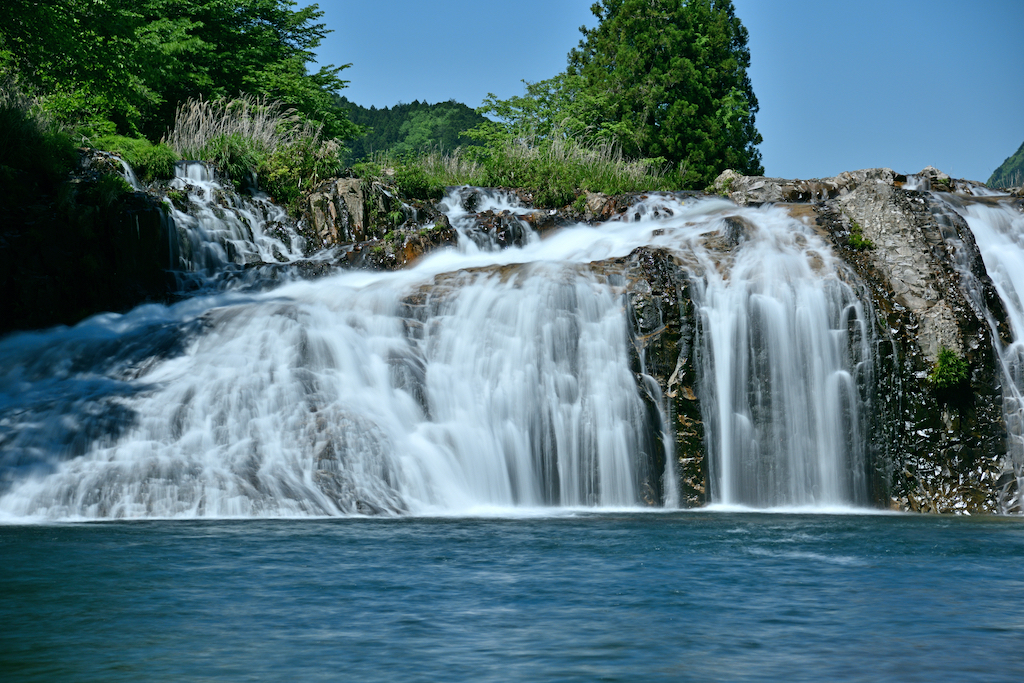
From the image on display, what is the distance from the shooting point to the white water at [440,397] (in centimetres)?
891

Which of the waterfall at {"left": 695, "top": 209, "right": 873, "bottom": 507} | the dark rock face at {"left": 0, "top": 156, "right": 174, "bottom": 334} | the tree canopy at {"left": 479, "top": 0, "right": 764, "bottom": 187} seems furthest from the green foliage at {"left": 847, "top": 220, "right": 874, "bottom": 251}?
the tree canopy at {"left": 479, "top": 0, "right": 764, "bottom": 187}

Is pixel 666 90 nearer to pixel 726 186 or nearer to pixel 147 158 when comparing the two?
pixel 726 186

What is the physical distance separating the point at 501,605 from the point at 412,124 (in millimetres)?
76671

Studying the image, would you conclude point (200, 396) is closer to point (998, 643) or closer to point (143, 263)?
point (143, 263)

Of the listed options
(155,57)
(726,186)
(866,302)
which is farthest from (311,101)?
(866,302)

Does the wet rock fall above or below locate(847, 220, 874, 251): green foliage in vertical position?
above

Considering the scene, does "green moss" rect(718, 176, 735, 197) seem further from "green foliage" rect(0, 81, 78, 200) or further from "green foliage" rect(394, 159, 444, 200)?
"green foliage" rect(0, 81, 78, 200)

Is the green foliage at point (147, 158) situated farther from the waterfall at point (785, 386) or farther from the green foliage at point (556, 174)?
the waterfall at point (785, 386)

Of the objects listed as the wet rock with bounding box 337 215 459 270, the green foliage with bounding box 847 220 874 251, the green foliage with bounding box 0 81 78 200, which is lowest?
the green foliage with bounding box 847 220 874 251

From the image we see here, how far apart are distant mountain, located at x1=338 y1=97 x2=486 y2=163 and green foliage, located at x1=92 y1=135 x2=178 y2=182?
54.2 metres

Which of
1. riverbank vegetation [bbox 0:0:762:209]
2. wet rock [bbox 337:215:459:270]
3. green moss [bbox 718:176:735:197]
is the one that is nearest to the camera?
wet rock [bbox 337:215:459:270]

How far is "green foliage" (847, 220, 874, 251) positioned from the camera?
11.7m

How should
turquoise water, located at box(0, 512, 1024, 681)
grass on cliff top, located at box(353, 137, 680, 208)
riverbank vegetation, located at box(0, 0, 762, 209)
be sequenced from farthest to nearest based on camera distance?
grass on cliff top, located at box(353, 137, 680, 208) < riverbank vegetation, located at box(0, 0, 762, 209) < turquoise water, located at box(0, 512, 1024, 681)

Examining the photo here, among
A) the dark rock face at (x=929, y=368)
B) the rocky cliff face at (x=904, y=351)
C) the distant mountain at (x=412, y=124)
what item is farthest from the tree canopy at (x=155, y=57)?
the distant mountain at (x=412, y=124)
